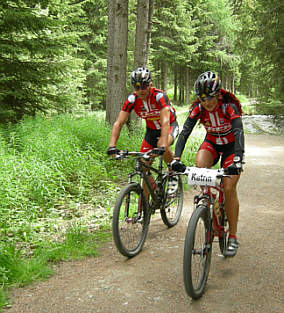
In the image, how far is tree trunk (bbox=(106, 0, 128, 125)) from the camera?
10039 millimetres

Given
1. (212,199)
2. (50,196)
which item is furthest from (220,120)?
(50,196)

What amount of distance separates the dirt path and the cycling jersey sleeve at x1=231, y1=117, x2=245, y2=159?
4.83 ft

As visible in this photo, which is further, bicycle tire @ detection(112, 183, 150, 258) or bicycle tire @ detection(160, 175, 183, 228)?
bicycle tire @ detection(160, 175, 183, 228)

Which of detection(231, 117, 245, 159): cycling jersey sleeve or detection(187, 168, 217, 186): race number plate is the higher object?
detection(231, 117, 245, 159): cycling jersey sleeve

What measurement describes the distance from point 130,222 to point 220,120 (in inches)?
70.1

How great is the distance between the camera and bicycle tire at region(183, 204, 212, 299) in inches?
135

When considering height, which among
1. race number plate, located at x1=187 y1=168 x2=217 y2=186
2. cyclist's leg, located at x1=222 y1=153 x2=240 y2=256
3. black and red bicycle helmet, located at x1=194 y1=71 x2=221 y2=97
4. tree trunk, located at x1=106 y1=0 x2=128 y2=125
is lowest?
cyclist's leg, located at x1=222 y1=153 x2=240 y2=256

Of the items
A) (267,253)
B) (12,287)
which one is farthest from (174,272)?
(12,287)

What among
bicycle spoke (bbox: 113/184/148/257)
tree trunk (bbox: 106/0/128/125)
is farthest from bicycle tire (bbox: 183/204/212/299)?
tree trunk (bbox: 106/0/128/125)

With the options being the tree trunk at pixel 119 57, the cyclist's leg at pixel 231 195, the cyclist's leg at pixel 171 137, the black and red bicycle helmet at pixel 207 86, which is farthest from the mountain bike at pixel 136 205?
the tree trunk at pixel 119 57

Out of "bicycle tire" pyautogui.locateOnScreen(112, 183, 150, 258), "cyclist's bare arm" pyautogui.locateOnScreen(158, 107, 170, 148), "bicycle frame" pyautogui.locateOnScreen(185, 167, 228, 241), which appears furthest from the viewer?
"cyclist's bare arm" pyautogui.locateOnScreen(158, 107, 170, 148)

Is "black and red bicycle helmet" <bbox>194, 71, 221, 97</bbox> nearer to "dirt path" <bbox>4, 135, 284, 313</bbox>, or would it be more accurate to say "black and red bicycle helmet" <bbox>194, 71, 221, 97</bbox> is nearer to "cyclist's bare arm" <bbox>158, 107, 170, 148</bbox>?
"cyclist's bare arm" <bbox>158, 107, 170, 148</bbox>

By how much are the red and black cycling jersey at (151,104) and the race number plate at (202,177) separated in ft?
6.32

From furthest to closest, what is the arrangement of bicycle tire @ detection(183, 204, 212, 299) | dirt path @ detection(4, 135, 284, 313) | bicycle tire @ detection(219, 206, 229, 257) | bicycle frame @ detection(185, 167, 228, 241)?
bicycle tire @ detection(219, 206, 229, 257) → bicycle frame @ detection(185, 167, 228, 241) → dirt path @ detection(4, 135, 284, 313) → bicycle tire @ detection(183, 204, 212, 299)
